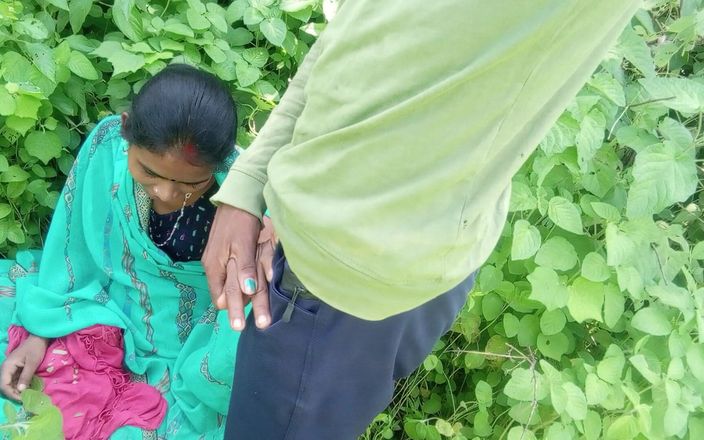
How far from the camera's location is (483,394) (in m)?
1.61

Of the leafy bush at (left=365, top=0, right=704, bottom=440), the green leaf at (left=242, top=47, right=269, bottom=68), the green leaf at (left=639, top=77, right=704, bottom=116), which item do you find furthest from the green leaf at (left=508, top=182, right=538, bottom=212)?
the green leaf at (left=242, top=47, right=269, bottom=68)

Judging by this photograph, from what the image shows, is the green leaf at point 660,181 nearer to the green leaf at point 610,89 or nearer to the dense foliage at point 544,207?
the dense foliage at point 544,207

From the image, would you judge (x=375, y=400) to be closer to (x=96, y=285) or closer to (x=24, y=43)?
(x=96, y=285)

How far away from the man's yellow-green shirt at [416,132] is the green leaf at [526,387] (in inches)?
29.0

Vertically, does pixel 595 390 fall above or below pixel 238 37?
below

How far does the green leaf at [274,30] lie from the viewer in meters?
1.74

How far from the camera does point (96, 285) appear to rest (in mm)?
1693

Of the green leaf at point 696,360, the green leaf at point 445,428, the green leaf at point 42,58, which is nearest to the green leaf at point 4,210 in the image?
the green leaf at point 42,58

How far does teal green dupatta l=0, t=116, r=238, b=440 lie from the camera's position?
1546mm

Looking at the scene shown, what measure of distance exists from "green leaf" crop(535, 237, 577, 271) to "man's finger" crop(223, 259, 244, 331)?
80cm

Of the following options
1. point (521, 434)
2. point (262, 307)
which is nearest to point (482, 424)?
point (521, 434)

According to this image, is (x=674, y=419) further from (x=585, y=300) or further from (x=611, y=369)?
(x=585, y=300)

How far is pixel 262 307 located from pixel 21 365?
0.98 metres

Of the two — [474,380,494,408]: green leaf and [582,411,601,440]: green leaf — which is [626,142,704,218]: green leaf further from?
[474,380,494,408]: green leaf
